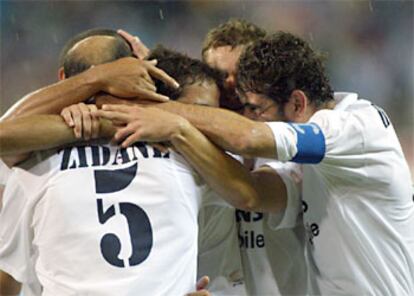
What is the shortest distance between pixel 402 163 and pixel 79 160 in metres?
0.69

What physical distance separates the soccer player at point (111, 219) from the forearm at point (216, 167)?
4cm

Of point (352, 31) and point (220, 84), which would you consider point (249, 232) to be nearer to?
point (220, 84)

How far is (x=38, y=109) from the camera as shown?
142cm

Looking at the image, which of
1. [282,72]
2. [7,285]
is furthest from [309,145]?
[7,285]

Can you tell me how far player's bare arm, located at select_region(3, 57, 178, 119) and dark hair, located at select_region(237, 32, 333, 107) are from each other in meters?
0.29

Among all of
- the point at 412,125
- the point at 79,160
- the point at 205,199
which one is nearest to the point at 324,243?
the point at 205,199

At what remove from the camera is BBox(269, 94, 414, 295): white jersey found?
1484mm

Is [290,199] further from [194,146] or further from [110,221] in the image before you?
[110,221]

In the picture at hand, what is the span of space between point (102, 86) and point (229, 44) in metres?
0.58

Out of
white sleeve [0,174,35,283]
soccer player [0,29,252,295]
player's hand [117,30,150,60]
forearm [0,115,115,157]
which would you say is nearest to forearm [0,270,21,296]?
white sleeve [0,174,35,283]

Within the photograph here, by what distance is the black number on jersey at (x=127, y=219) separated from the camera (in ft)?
4.29

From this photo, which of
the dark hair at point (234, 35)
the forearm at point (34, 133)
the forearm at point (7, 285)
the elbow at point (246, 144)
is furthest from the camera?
the dark hair at point (234, 35)

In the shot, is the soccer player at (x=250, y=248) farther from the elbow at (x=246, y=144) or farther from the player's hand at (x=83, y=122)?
the player's hand at (x=83, y=122)

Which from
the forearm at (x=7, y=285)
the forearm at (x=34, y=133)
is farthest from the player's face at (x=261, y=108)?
the forearm at (x=7, y=285)
